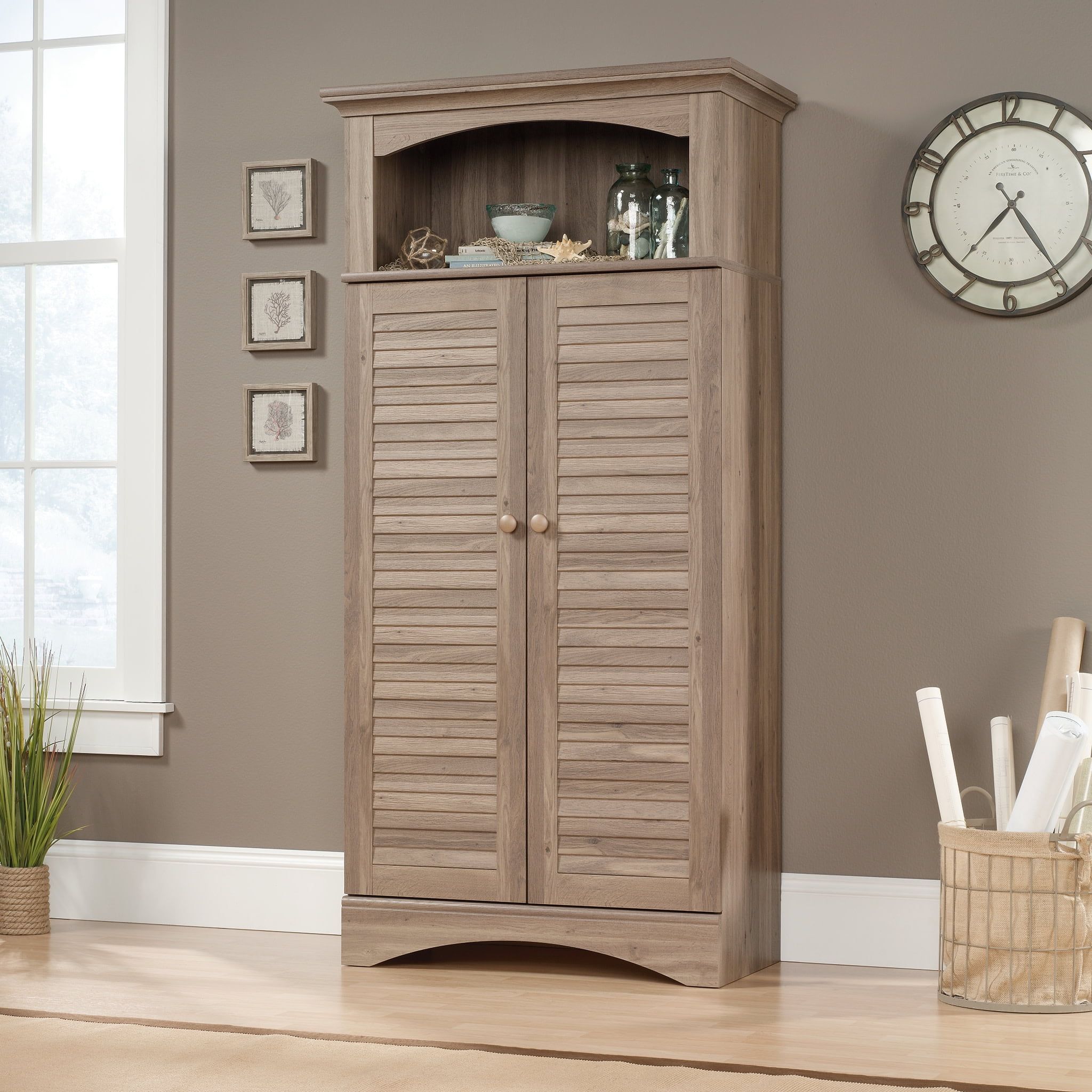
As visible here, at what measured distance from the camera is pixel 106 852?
13.8 feet

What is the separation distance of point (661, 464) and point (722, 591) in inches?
12.2

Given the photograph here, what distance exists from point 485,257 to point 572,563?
76 centimetres

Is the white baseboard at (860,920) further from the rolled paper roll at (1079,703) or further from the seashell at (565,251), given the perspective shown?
the seashell at (565,251)

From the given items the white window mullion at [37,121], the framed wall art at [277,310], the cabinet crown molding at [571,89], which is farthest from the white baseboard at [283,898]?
Answer: the cabinet crown molding at [571,89]

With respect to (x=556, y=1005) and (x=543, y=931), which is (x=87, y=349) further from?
(x=556, y=1005)

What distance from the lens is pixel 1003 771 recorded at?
3.43m

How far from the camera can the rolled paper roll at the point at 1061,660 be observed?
3443 mm

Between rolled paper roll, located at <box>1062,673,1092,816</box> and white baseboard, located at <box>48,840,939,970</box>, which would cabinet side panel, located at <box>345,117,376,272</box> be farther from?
rolled paper roll, located at <box>1062,673,1092,816</box>

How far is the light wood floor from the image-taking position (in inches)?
113

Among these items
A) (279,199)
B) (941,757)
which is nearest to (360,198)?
(279,199)

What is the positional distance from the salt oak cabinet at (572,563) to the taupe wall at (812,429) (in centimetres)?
13

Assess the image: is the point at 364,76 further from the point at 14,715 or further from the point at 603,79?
the point at 14,715

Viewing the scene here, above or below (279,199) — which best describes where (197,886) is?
below

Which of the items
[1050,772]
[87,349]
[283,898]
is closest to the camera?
[1050,772]
